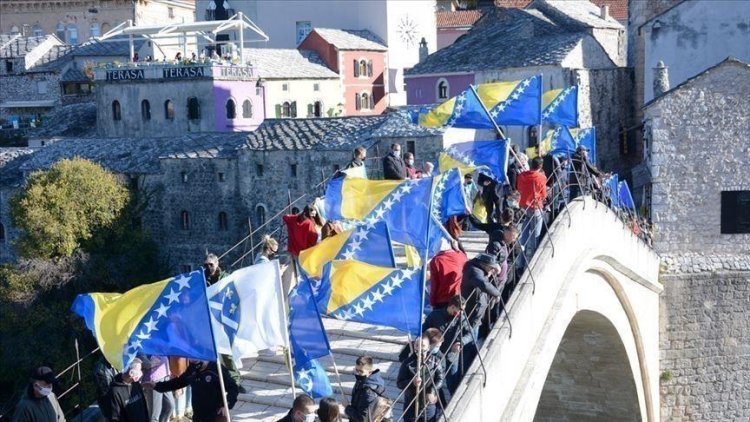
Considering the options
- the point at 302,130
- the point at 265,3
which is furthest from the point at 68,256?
the point at 265,3

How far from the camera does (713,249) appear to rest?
19.5m

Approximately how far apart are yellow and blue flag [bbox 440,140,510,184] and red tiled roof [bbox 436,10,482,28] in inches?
1543

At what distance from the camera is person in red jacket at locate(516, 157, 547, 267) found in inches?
538

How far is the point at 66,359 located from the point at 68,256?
12.5 ft

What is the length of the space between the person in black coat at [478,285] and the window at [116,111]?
31626 millimetres

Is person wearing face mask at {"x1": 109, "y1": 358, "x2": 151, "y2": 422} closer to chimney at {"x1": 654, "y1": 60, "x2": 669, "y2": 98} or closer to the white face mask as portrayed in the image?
the white face mask

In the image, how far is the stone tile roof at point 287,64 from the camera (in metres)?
40.1

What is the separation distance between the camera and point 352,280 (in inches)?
390

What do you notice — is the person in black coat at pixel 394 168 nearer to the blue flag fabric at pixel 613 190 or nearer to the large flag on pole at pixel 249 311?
the blue flag fabric at pixel 613 190

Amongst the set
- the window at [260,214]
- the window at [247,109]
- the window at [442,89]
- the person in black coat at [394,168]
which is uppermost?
the window at [442,89]

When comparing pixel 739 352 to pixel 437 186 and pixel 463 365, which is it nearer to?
pixel 437 186

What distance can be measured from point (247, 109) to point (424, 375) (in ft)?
101

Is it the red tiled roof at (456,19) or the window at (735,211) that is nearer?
the window at (735,211)

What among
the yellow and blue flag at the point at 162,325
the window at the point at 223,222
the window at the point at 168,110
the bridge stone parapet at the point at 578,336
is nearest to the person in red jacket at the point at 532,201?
the bridge stone parapet at the point at 578,336
